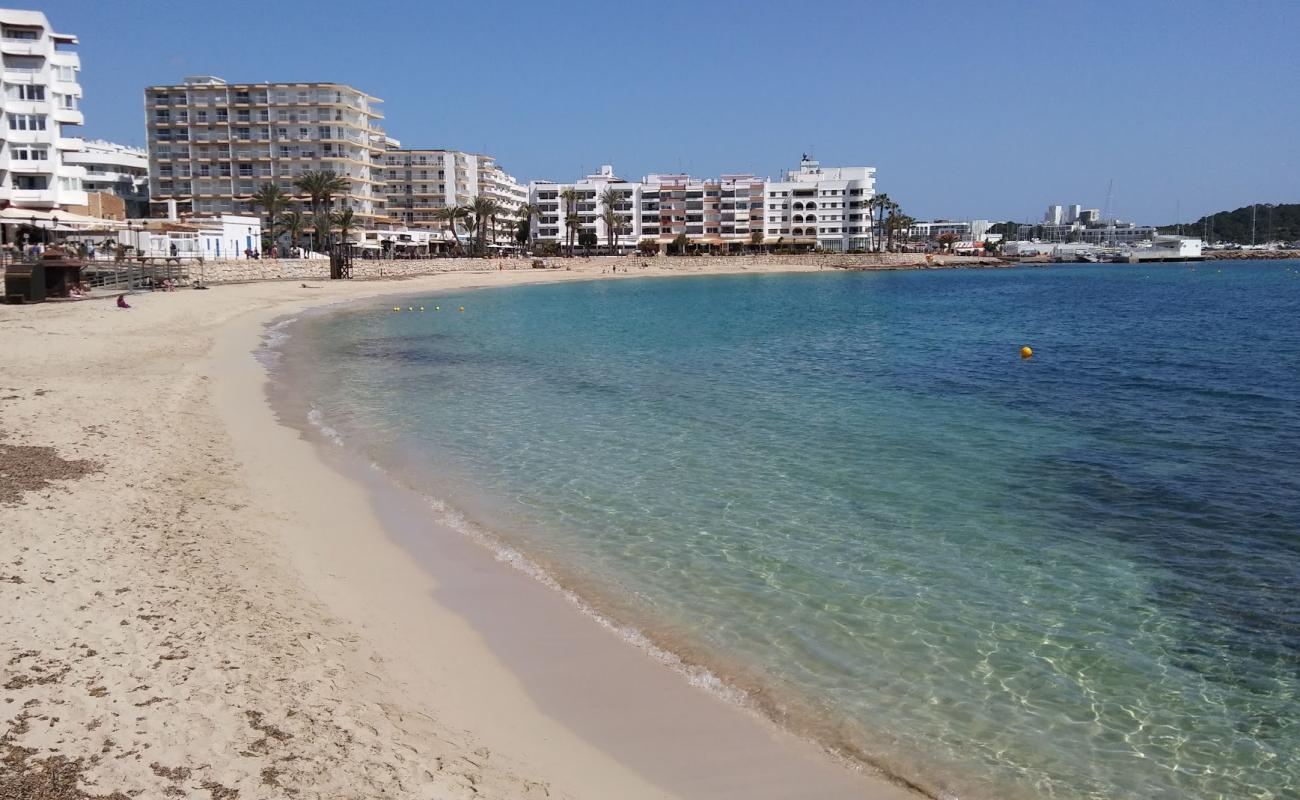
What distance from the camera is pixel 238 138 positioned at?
114125 millimetres

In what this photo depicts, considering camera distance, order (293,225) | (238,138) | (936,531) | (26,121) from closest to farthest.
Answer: (936,531)
(26,121)
(293,225)
(238,138)

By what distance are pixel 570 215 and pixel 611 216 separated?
28.5 ft

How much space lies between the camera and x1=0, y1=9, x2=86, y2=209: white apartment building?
68.9 metres

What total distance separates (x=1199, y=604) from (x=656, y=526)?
19.6 ft

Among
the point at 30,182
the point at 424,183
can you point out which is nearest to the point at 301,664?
the point at 30,182

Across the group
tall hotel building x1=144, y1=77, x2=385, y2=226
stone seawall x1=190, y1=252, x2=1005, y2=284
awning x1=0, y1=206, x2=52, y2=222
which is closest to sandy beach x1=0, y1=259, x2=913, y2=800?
awning x1=0, y1=206, x2=52, y2=222

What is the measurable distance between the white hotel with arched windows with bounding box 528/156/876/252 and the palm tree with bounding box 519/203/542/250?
1089 mm

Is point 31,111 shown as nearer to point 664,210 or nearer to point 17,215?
point 17,215

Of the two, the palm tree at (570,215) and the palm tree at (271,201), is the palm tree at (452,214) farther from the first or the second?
the palm tree at (271,201)

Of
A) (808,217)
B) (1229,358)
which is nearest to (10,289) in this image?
(1229,358)

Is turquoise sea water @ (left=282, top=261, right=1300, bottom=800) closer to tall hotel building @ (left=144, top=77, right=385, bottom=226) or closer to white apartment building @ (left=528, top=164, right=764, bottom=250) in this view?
tall hotel building @ (left=144, top=77, right=385, bottom=226)

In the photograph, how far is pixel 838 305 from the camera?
67.6m

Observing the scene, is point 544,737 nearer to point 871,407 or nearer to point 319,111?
point 871,407

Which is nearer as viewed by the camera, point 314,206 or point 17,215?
point 17,215
